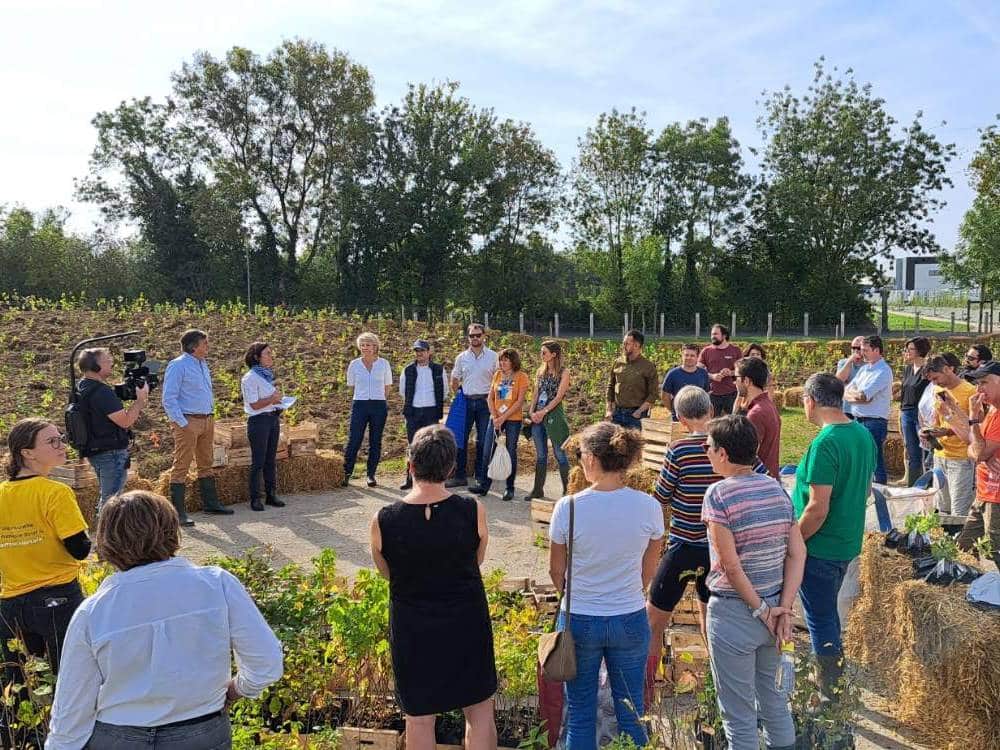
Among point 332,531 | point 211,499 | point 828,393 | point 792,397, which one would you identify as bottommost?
point 332,531

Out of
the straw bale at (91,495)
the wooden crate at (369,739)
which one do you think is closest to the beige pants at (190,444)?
the straw bale at (91,495)

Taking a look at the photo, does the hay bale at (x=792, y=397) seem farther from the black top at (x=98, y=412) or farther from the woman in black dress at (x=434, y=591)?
the woman in black dress at (x=434, y=591)

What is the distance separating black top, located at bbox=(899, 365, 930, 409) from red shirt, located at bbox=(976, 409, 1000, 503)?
2663mm

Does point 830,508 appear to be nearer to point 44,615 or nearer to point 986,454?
point 986,454

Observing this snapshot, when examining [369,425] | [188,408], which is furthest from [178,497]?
[369,425]

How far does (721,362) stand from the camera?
8875 mm

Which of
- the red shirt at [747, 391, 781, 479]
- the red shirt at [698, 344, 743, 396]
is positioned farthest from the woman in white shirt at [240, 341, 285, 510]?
the red shirt at [747, 391, 781, 479]

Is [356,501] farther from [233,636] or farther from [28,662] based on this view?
[233,636]

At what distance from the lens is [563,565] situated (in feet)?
10.3

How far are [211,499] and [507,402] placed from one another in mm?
3100

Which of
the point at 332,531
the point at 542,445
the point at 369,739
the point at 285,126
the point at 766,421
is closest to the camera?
the point at 369,739

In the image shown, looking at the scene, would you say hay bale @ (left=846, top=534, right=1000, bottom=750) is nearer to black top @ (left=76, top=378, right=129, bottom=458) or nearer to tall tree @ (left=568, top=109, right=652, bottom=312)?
black top @ (left=76, top=378, right=129, bottom=458)

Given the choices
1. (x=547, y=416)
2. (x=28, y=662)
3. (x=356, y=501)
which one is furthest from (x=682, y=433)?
(x=28, y=662)

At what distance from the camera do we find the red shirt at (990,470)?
4.81 metres
